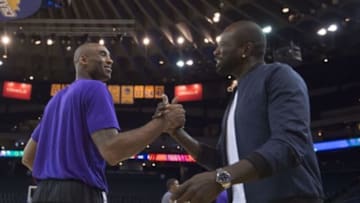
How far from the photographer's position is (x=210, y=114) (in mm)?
23078

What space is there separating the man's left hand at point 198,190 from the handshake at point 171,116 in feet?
2.85

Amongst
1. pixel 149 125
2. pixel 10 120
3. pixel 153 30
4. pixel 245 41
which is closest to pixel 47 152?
pixel 149 125

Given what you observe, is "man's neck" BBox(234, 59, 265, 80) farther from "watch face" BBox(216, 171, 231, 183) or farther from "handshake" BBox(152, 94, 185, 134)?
"watch face" BBox(216, 171, 231, 183)

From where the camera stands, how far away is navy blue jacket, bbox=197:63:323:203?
1.44 metres

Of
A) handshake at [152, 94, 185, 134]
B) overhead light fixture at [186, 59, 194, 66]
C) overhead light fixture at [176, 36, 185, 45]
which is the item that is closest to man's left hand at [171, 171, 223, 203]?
handshake at [152, 94, 185, 134]

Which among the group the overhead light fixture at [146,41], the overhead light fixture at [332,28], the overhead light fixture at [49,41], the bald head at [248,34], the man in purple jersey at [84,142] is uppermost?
the overhead light fixture at [49,41]

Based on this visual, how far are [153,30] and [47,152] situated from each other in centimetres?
1425

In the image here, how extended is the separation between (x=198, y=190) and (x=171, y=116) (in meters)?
0.96

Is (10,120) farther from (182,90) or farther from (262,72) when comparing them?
(262,72)

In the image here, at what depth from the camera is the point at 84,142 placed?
2311mm

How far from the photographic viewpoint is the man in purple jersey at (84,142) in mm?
2229

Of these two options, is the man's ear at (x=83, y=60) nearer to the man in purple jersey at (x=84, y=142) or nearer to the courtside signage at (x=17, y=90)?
the man in purple jersey at (x=84, y=142)

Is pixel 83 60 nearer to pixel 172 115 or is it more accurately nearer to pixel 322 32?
pixel 172 115

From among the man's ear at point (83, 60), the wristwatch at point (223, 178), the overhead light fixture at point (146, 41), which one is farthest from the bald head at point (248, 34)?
the overhead light fixture at point (146, 41)
